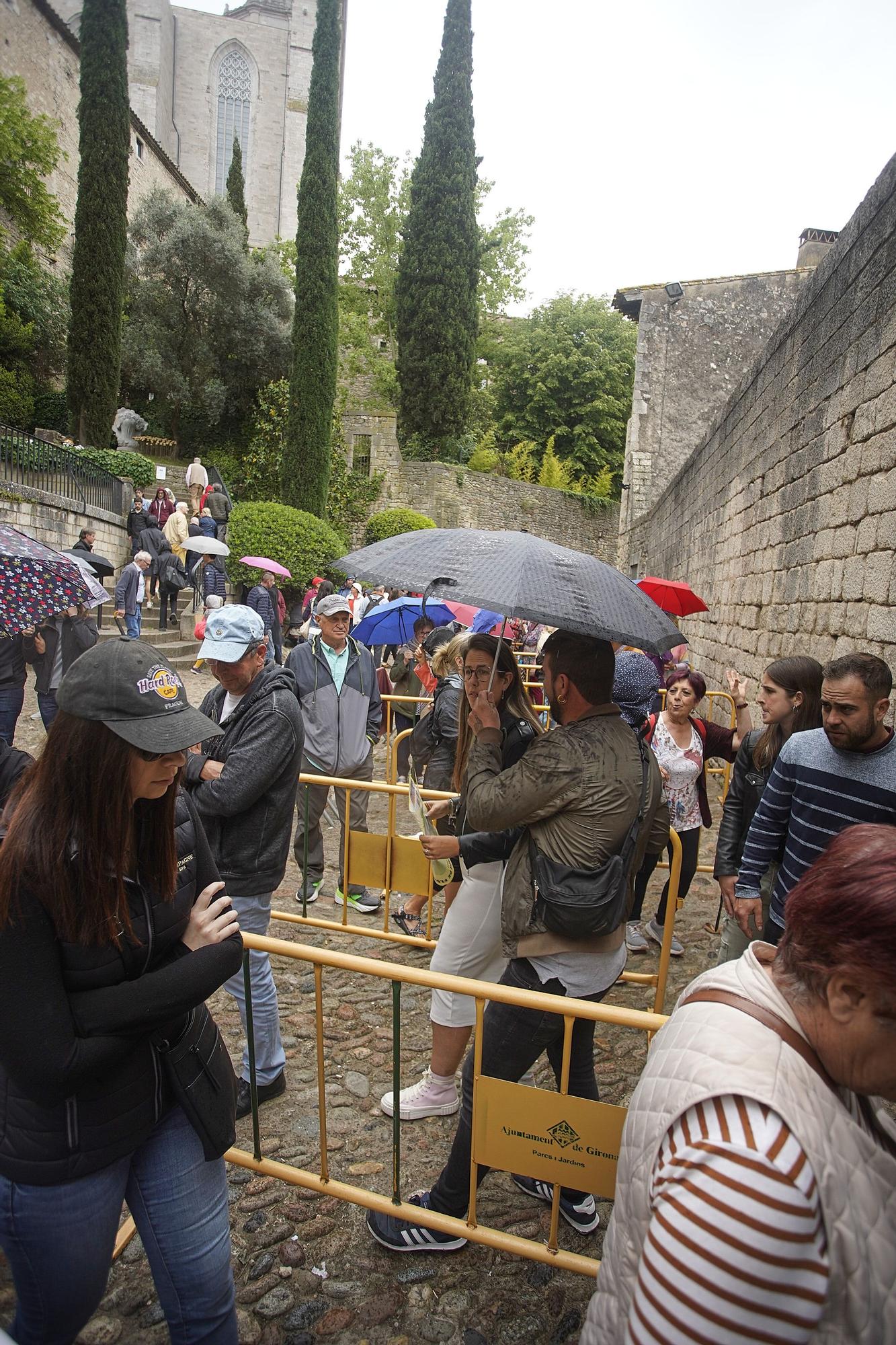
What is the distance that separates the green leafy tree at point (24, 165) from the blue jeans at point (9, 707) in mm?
23002

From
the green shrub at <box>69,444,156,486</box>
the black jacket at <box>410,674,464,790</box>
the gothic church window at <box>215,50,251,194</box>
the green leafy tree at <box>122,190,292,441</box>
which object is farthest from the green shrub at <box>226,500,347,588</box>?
the gothic church window at <box>215,50,251,194</box>

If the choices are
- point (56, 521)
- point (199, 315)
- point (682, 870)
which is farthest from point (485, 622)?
point (199, 315)

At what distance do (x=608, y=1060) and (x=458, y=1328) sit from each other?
4.65ft

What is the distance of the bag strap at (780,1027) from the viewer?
0.97 m

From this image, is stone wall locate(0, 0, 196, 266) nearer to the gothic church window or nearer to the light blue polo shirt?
the gothic church window

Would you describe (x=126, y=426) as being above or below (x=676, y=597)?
above

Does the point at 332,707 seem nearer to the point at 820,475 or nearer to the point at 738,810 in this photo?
the point at 738,810

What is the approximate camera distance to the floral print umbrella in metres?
3.29

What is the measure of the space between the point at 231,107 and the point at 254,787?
56.9 meters

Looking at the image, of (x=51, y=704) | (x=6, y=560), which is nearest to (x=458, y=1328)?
(x=6, y=560)

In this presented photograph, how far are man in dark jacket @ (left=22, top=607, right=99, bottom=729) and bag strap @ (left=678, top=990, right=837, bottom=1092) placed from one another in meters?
6.04

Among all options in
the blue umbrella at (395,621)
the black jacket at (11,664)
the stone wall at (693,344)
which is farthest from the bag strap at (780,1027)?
the stone wall at (693,344)

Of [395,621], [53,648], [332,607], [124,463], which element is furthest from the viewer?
[124,463]

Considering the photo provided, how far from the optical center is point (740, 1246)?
2.72 feet
